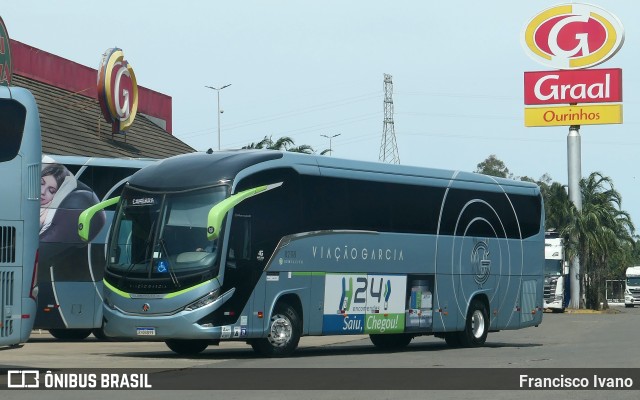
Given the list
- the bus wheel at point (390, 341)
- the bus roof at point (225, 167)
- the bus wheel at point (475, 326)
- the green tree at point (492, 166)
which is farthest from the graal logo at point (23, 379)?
the green tree at point (492, 166)

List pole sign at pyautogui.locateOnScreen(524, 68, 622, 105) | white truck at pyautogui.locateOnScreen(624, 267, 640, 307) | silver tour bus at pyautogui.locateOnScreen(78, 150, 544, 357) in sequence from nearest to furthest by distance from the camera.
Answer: silver tour bus at pyautogui.locateOnScreen(78, 150, 544, 357) < pole sign at pyautogui.locateOnScreen(524, 68, 622, 105) < white truck at pyautogui.locateOnScreen(624, 267, 640, 307)

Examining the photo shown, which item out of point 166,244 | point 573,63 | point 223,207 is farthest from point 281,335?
point 573,63

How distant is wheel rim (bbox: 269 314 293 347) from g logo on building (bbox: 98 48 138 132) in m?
19.3

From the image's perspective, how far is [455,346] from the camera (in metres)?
26.2

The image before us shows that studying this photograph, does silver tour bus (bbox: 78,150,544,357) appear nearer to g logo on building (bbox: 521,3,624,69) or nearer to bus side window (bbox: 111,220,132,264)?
bus side window (bbox: 111,220,132,264)

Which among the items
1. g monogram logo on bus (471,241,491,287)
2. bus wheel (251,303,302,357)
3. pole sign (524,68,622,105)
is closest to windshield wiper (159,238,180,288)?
bus wheel (251,303,302,357)

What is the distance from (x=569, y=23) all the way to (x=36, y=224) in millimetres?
50109

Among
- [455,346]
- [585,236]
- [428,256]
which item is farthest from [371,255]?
[585,236]

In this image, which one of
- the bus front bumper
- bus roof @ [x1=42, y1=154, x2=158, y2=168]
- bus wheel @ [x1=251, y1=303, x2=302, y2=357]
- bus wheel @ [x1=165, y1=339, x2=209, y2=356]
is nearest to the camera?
the bus front bumper

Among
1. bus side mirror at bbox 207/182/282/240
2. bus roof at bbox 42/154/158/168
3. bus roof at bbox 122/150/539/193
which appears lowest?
bus side mirror at bbox 207/182/282/240

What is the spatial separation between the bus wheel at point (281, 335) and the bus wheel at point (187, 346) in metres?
1.24

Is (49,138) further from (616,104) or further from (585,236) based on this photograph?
(616,104)

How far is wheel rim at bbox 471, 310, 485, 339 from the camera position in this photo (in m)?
26.2

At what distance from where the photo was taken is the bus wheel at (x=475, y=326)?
1021 inches
